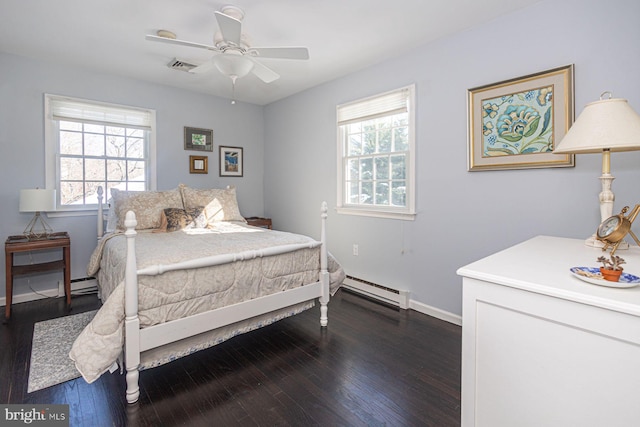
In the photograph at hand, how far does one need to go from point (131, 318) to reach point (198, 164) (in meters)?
2.99

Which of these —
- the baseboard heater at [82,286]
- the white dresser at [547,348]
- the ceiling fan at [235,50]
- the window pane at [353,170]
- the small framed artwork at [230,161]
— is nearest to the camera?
the white dresser at [547,348]

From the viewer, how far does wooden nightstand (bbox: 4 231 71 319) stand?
9.48 ft

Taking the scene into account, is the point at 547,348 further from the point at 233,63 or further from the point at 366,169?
the point at 366,169

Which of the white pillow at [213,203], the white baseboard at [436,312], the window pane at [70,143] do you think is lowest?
the white baseboard at [436,312]

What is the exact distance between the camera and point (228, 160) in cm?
469

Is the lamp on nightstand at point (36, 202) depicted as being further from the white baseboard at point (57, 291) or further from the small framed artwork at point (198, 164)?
the small framed artwork at point (198, 164)

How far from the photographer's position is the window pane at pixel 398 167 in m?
3.22

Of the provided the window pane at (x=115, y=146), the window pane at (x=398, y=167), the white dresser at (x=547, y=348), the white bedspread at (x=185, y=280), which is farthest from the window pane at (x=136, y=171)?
the white dresser at (x=547, y=348)

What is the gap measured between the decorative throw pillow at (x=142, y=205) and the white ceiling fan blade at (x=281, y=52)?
1.96 meters

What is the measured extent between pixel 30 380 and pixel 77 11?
256 cm

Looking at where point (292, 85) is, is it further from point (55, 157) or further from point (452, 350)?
point (452, 350)

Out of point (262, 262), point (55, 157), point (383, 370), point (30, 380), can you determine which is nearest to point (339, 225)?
point (262, 262)

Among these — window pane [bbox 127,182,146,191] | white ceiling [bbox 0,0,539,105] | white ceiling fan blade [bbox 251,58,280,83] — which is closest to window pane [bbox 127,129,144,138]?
window pane [bbox 127,182,146,191]

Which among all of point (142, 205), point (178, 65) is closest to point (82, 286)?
point (142, 205)
